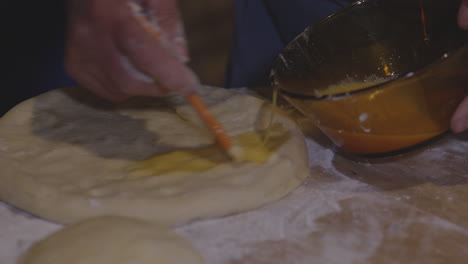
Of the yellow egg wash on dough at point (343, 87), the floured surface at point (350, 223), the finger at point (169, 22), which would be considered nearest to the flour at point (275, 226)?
the floured surface at point (350, 223)

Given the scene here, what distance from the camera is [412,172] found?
1297 mm

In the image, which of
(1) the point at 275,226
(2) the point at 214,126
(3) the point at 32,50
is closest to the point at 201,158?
(2) the point at 214,126

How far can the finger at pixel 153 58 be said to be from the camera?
3.43 feet

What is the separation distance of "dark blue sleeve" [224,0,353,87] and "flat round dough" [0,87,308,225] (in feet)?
1.34

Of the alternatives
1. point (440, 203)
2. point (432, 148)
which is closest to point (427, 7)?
point (432, 148)

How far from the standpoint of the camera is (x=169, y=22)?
1.14 metres

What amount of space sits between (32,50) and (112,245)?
4.88 ft

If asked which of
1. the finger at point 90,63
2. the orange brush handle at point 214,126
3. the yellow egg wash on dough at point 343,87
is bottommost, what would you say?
the orange brush handle at point 214,126

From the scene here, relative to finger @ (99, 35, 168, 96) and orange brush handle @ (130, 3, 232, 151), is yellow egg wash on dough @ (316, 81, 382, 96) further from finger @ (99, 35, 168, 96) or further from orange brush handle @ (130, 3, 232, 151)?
finger @ (99, 35, 168, 96)

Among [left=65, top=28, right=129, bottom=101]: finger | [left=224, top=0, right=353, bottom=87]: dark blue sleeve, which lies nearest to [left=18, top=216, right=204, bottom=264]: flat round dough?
[left=65, top=28, right=129, bottom=101]: finger

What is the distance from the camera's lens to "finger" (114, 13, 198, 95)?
3.43ft

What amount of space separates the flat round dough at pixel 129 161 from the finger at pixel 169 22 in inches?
10.1

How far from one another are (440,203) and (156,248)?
25.7 inches

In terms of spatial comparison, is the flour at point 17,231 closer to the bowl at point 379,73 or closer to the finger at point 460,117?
the bowl at point 379,73
